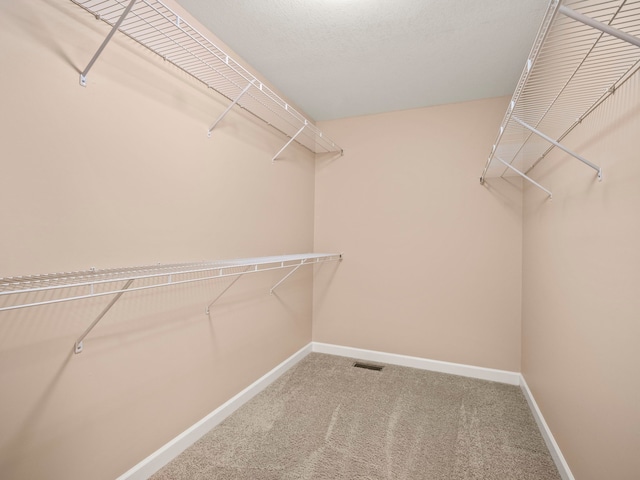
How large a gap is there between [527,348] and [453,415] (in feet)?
2.44

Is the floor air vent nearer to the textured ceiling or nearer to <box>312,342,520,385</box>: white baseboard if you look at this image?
<box>312,342,520,385</box>: white baseboard

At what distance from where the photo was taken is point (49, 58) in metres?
1.01

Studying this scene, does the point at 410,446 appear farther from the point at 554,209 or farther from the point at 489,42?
the point at 489,42

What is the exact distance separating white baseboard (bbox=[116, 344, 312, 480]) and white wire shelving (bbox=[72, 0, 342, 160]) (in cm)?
159

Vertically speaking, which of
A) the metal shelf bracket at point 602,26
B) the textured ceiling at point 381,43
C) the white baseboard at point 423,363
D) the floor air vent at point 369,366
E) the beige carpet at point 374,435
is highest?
the textured ceiling at point 381,43

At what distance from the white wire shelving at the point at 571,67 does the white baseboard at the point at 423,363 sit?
1.48m

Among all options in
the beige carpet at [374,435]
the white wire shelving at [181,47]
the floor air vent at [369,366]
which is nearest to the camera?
the white wire shelving at [181,47]

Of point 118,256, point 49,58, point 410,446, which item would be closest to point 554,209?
point 410,446

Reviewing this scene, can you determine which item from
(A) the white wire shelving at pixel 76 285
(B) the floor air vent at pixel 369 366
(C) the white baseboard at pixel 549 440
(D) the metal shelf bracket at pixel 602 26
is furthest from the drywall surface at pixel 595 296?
(A) the white wire shelving at pixel 76 285

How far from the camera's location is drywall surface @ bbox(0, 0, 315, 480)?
94cm

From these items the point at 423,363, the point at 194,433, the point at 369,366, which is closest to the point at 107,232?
the point at 194,433

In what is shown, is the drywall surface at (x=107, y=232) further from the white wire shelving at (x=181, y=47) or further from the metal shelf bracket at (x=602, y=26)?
the metal shelf bracket at (x=602, y=26)

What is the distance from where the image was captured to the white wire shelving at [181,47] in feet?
3.50

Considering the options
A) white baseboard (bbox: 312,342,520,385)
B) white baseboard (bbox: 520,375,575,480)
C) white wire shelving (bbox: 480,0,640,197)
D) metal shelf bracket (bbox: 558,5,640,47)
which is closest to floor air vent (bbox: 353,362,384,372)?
white baseboard (bbox: 312,342,520,385)
